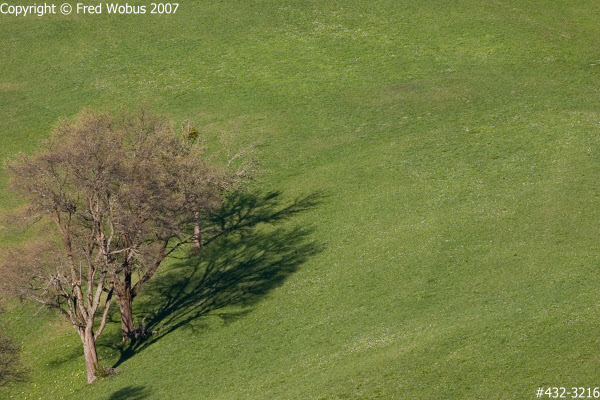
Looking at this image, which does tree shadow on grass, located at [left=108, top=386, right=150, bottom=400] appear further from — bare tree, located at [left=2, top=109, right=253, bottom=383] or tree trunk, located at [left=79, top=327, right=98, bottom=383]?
bare tree, located at [left=2, top=109, right=253, bottom=383]

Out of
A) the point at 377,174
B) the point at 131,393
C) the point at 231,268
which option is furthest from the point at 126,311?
the point at 377,174

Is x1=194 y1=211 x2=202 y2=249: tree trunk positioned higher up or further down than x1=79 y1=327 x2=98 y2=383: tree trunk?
higher up

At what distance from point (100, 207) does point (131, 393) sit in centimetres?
1040

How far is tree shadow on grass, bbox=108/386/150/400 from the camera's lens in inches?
1887

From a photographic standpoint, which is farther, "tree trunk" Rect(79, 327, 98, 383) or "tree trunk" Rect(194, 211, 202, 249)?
"tree trunk" Rect(194, 211, 202, 249)

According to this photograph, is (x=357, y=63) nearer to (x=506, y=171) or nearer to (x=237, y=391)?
(x=506, y=171)

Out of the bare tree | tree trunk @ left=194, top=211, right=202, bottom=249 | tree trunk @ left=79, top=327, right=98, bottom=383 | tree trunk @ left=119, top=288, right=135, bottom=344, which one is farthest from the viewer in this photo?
tree trunk @ left=194, top=211, right=202, bottom=249

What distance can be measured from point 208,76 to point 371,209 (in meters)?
28.4

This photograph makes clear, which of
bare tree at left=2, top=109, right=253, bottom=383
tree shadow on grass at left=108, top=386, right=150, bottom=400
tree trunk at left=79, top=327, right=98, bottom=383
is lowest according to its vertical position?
tree shadow on grass at left=108, top=386, right=150, bottom=400

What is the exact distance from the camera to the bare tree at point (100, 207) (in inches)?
1966

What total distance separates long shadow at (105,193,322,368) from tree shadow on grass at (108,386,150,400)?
4.30 metres

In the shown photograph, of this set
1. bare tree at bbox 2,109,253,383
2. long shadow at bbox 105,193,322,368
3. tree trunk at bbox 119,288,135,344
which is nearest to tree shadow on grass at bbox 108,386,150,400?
bare tree at bbox 2,109,253,383

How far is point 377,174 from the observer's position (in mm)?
66750

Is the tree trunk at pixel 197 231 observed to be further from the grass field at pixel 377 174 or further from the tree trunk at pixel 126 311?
the tree trunk at pixel 126 311
